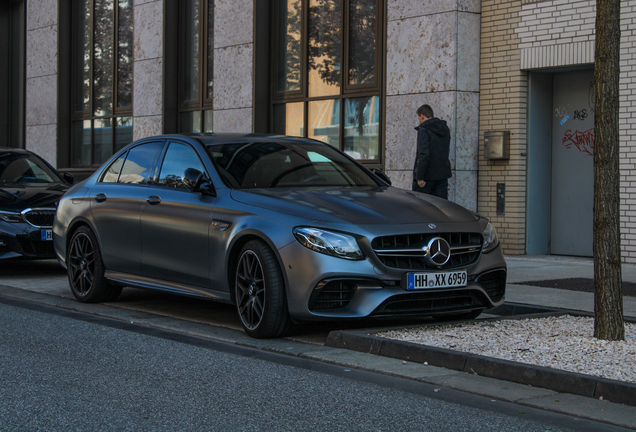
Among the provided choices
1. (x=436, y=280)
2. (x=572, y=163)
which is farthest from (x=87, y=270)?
(x=572, y=163)

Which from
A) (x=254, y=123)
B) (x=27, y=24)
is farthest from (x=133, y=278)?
(x=27, y=24)

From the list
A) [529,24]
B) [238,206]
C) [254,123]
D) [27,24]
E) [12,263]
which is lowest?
[12,263]

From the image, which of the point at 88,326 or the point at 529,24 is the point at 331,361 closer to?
the point at 88,326

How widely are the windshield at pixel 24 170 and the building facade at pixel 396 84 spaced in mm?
4575

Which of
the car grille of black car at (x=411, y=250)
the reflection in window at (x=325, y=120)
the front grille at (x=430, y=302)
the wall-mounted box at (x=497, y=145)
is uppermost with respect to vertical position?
the reflection in window at (x=325, y=120)

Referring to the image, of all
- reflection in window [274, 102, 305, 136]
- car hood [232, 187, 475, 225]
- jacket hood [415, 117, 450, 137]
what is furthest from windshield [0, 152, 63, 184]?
car hood [232, 187, 475, 225]

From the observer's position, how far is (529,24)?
465 inches

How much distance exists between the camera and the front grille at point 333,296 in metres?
5.84

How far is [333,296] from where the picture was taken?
19.3 feet

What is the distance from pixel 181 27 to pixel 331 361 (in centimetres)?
1352

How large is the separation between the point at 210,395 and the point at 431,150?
23.5ft

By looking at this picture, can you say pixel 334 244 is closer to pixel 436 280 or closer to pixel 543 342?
pixel 436 280

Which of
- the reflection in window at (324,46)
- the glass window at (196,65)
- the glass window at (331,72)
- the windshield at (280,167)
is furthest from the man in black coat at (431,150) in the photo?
the glass window at (196,65)

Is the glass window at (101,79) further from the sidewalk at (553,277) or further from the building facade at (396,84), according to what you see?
the sidewalk at (553,277)
